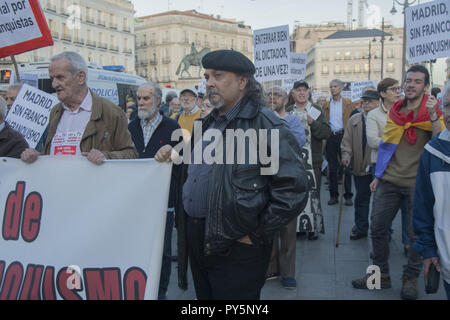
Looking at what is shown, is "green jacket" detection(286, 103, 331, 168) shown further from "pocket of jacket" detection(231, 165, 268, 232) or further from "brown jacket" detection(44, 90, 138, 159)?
"pocket of jacket" detection(231, 165, 268, 232)

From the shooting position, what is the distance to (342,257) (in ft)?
19.1

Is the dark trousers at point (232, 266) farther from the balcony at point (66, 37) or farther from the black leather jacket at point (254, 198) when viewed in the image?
the balcony at point (66, 37)

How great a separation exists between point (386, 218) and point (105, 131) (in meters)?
2.68

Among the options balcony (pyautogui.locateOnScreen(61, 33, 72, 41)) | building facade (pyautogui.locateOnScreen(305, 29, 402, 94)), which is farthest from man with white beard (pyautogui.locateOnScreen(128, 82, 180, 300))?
building facade (pyautogui.locateOnScreen(305, 29, 402, 94))

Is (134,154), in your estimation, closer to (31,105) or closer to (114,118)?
(114,118)

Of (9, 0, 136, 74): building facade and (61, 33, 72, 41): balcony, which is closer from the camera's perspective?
(9, 0, 136, 74): building facade

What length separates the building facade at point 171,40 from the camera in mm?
83000

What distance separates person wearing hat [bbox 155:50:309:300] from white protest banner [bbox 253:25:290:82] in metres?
4.93

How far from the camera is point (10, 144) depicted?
3820 millimetres

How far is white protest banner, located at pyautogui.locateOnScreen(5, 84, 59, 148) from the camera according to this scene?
5.86 meters

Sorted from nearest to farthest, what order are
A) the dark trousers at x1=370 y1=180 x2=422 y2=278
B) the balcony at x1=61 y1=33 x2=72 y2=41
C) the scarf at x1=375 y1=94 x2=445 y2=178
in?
the scarf at x1=375 y1=94 x2=445 y2=178
the dark trousers at x1=370 y1=180 x2=422 y2=278
the balcony at x1=61 y1=33 x2=72 y2=41

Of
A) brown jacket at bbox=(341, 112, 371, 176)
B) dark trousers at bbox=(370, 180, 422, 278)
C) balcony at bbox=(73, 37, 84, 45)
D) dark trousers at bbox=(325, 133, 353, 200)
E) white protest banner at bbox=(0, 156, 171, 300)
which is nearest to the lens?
white protest banner at bbox=(0, 156, 171, 300)

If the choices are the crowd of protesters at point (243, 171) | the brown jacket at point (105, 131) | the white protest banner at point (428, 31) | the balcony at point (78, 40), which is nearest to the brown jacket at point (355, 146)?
the crowd of protesters at point (243, 171)

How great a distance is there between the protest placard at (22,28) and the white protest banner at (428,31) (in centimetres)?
401
